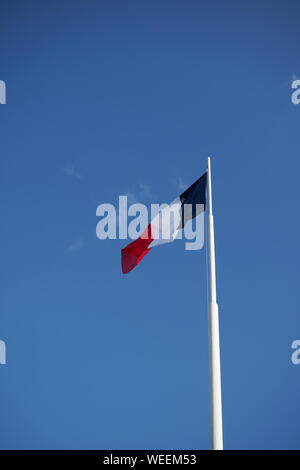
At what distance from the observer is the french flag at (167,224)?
44.5 feet

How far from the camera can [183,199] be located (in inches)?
547

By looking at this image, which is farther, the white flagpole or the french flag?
the french flag

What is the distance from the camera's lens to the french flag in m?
13.6

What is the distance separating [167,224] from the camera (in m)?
13.7

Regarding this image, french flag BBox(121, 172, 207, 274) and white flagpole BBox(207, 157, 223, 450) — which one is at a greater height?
french flag BBox(121, 172, 207, 274)

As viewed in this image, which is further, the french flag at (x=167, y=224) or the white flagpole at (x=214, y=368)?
the french flag at (x=167, y=224)

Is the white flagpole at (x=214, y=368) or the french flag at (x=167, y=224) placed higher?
the french flag at (x=167, y=224)
